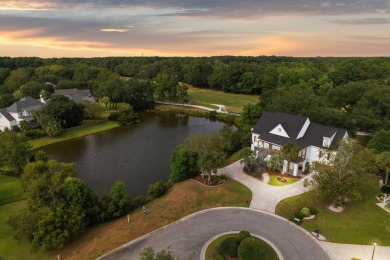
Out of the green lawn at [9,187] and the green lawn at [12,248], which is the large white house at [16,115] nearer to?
the green lawn at [9,187]

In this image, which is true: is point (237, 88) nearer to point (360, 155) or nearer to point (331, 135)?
point (331, 135)

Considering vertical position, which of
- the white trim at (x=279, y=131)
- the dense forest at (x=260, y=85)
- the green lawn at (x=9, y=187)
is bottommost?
the green lawn at (x=9, y=187)

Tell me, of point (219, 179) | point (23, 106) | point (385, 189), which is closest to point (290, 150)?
point (219, 179)

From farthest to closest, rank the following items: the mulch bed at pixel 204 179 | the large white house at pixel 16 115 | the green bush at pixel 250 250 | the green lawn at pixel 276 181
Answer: the large white house at pixel 16 115 < the mulch bed at pixel 204 179 < the green lawn at pixel 276 181 < the green bush at pixel 250 250

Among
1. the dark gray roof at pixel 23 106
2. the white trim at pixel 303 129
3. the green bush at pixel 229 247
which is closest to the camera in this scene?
the green bush at pixel 229 247

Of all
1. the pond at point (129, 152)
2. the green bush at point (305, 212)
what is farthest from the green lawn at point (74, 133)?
the green bush at point (305, 212)

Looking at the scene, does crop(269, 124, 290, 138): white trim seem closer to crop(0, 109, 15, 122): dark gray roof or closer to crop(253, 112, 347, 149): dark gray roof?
crop(253, 112, 347, 149): dark gray roof
